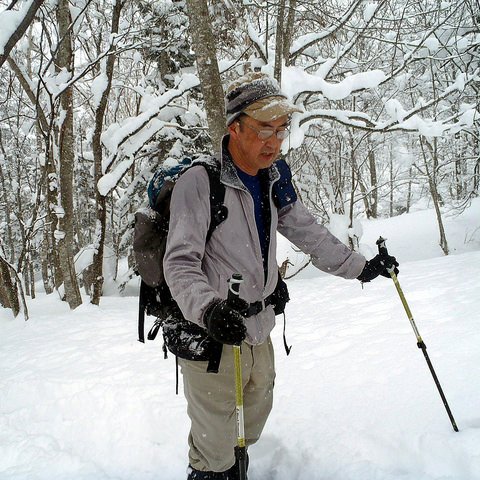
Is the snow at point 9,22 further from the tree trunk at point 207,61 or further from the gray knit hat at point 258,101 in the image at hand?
the tree trunk at point 207,61

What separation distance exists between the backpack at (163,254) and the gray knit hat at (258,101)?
297mm

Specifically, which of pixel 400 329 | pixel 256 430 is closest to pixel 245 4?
pixel 400 329

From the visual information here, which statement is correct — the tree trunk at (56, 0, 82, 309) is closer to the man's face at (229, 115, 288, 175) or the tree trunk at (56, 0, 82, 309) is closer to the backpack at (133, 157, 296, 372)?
the backpack at (133, 157, 296, 372)

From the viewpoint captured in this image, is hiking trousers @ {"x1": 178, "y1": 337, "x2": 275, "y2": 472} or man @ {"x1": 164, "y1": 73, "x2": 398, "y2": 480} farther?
hiking trousers @ {"x1": 178, "y1": 337, "x2": 275, "y2": 472}

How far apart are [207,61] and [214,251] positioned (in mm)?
3416

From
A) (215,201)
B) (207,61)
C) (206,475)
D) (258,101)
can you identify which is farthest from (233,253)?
(207,61)

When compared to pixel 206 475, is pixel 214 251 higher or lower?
higher

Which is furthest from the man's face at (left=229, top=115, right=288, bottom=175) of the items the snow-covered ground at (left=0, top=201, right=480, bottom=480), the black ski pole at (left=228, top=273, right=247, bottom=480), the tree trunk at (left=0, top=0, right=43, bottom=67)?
the snow-covered ground at (left=0, top=201, right=480, bottom=480)

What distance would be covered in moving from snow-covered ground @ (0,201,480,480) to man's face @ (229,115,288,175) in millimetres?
2008

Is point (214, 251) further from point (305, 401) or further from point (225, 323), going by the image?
point (305, 401)

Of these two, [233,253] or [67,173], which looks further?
[67,173]

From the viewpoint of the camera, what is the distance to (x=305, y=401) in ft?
11.4

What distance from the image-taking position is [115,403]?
3.79m

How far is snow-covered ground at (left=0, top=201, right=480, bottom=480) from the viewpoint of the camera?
2.76 meters
